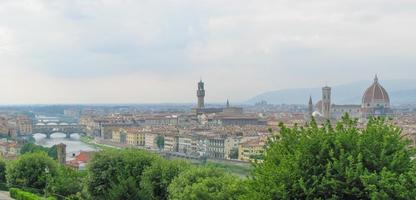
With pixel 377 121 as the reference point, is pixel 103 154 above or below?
below

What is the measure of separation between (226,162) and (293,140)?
39.9 metres

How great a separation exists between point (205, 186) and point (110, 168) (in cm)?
541

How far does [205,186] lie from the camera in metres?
12.8

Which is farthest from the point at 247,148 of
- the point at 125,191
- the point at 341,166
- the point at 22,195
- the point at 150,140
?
the point at 341,166

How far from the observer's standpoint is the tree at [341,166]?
6.79m

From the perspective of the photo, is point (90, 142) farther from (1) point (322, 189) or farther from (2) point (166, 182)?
(1) point (322, 189)

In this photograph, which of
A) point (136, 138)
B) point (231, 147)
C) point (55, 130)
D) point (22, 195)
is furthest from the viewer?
point (55, 130)

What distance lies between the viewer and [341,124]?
775 centimetres

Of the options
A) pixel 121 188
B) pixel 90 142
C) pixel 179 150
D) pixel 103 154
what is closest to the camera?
pixel 121 188

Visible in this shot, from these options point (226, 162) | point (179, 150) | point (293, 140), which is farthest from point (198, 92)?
point (293, 140)

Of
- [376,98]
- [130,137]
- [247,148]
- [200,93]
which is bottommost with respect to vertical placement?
[130,137]

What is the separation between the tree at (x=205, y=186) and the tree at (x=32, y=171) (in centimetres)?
646

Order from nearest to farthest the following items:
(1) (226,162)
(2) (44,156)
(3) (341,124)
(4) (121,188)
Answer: (3) (341,124), (4) (121,188), (2) (44,156), (1) (226,162)

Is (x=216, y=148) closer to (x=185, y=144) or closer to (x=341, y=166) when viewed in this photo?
(x=185, y=144)
